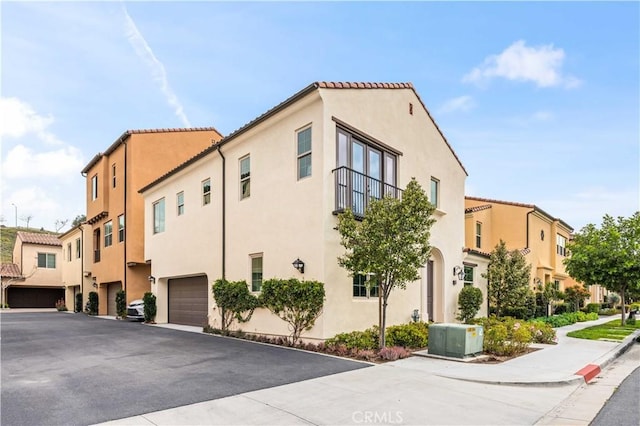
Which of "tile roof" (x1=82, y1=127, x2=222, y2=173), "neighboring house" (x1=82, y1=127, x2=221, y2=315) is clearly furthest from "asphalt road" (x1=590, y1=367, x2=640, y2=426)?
"tile roof" (x1=82, y1=127, x2=222, y2=173)

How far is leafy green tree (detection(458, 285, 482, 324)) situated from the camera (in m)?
17.0

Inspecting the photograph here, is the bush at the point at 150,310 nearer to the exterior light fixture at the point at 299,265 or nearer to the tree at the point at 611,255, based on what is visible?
the exterior light fixture at the point at 299,265

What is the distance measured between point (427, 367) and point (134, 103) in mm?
15589

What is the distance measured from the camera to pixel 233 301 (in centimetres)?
1420

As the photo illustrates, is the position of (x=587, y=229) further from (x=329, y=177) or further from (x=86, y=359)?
(x=86, y=359)

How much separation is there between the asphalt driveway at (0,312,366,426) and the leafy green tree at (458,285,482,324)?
8.86 m

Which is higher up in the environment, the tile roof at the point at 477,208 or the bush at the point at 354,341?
the tile roof at the point at 477,208

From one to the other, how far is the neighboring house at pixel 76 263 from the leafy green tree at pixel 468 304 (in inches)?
929

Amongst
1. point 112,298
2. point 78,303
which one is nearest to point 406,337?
point 112,298

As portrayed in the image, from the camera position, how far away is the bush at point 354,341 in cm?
1062

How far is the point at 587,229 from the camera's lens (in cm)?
1977

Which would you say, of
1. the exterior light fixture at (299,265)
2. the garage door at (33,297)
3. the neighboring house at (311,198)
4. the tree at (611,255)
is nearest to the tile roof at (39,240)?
the garage door at (33,297)

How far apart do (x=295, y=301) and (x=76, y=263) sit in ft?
84.9

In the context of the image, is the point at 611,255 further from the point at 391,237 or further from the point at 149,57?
the point at 149,57
